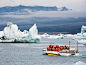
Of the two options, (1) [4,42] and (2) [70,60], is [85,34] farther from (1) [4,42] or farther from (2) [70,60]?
(2) [70,60]

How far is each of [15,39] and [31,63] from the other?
35.9 m

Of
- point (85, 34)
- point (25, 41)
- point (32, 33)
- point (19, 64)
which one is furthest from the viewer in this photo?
point (85, 34)

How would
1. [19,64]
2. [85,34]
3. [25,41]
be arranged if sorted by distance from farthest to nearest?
[85,34], [25,41], [19,64]

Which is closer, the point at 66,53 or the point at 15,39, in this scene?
the point at 66,53

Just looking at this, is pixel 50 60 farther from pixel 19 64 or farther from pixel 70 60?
pixel 19 64

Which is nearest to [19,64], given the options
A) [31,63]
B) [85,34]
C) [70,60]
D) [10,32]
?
[31,63]

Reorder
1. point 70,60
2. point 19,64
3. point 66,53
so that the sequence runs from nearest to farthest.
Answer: point 19,64 < point 70,60 < point 66,53

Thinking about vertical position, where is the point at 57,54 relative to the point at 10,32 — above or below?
below

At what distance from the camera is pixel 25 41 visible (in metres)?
65.8

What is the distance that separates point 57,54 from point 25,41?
3024 cm

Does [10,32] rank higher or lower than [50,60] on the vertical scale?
higher

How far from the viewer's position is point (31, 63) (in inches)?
1187

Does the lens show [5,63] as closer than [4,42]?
Yes

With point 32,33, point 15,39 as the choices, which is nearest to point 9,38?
point 15,39
